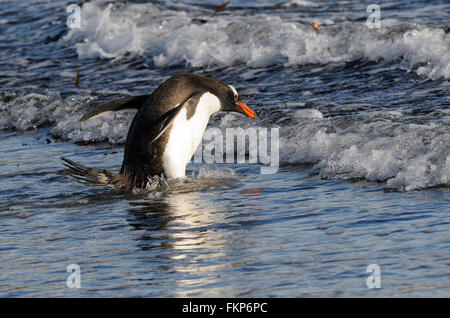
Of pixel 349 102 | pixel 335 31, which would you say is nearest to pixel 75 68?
pixel 335 31

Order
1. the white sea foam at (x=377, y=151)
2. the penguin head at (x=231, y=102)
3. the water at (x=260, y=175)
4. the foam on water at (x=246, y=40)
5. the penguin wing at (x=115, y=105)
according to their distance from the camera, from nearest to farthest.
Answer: the water at (x=260, y=175), the white sea foam at (x=377, y=151), the penguin wing at (x=115, y=105), the penguin head at (x=231, y=102), the foam on water at (x=246, y=40)

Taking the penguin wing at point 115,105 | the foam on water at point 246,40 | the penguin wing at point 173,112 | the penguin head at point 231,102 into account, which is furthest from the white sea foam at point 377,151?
the foam on water at point 246,40

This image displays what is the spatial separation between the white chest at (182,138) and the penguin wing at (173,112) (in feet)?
0.18

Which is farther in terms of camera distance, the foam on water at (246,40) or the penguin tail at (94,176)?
the foam on water at (246,40)

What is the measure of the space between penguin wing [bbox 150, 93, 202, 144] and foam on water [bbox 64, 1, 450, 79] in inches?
144

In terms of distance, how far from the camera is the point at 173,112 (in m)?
6.67

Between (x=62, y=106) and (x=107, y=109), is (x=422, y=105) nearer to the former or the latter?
(x=107, y=109)

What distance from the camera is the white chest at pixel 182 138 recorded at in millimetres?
6906

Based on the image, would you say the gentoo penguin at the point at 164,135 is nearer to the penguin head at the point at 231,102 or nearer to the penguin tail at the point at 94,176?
the penguin tail at the point at 94,176

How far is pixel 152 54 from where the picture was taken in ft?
45.6

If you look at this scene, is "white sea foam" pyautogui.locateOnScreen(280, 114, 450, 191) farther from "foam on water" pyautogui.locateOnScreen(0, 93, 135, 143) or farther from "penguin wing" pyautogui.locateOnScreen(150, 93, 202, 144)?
"foam on water" pyautogui.locateOnScreen(0, 93, 135, 143)

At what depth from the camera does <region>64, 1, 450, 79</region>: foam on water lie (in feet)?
35.7

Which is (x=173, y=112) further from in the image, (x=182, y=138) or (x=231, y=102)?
(x=231, y=102)

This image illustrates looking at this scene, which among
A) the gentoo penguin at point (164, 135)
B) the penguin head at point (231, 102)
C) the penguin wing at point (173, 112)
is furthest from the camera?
the penguin head at point (231, 102)
